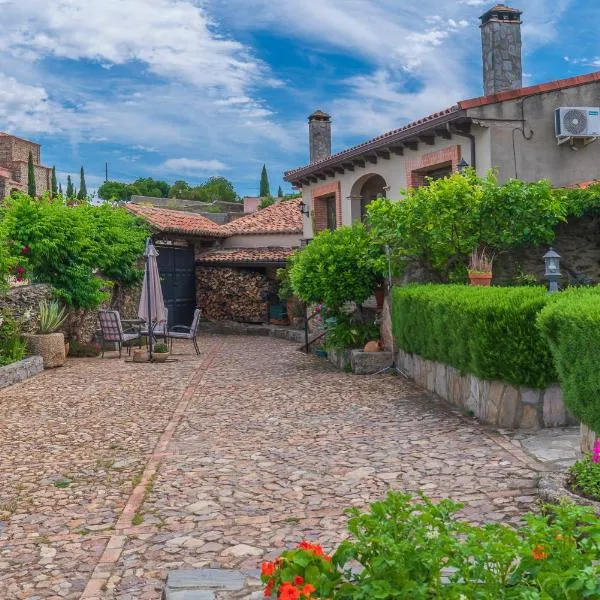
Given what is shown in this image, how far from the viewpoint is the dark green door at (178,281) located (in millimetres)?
20734

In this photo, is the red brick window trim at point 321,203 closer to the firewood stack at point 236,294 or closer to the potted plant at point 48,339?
the firewood stack at point 236,294

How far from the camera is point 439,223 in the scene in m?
10.3

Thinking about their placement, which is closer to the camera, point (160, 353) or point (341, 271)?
point (341, 271)

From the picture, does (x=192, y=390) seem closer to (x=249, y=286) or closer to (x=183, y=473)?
(x=183, y=473)

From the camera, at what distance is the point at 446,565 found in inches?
91.6

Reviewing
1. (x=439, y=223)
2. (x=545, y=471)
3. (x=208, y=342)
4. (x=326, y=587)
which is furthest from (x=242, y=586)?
(x=208, y=342)

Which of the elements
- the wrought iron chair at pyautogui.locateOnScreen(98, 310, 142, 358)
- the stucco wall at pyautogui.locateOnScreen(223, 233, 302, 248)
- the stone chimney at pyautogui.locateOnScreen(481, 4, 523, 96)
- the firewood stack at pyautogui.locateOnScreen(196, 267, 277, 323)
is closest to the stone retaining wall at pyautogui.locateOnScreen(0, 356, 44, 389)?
the wrought iron chair at pyautogui.locateOnScreen(98, 310, 142, 358)

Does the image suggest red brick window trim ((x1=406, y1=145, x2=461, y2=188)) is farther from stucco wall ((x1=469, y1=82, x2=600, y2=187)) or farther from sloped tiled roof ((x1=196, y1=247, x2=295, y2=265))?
sloped tiled roof ((x1=196, y1=247, x2=295, y2=265))

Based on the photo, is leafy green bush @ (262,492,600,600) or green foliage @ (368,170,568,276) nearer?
leafy green bush @ (262,492,600,600)

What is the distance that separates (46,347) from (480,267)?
7616 mm

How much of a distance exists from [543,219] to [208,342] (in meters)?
9.78

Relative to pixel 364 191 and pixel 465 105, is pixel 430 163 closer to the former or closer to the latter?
pixel 465 105

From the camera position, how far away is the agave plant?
1316 centimetres

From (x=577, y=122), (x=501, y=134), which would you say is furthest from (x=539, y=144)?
(x=501, y=134)
